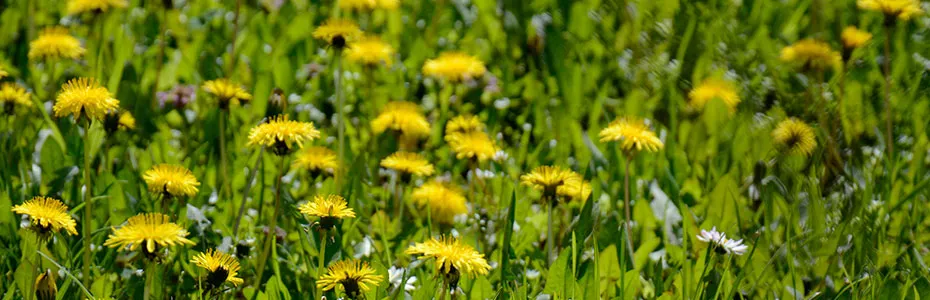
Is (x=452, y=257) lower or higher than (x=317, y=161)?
higher

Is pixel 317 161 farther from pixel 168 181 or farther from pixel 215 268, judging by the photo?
pixel 215 268

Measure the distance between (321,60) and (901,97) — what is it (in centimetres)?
163

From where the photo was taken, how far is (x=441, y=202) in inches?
77.5

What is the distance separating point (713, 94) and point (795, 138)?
1.54 feet

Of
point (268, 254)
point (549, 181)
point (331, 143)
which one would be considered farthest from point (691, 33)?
point (268, 254)

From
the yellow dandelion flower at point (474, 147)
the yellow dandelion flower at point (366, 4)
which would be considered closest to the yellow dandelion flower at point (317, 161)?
the yellow dandelion flower at point (474, 147)

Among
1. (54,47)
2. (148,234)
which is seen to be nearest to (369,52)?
(54,47)

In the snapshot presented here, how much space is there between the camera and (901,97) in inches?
106

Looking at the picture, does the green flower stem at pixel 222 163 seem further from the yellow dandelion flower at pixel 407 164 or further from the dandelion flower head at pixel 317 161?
the yellow dandelion flower at pixel 407 164

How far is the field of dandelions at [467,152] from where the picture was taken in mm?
1685

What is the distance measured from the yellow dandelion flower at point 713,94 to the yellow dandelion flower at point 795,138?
0.36 meters

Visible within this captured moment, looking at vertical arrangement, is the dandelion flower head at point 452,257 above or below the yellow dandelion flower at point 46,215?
below

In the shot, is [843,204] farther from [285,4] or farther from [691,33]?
[285,4]

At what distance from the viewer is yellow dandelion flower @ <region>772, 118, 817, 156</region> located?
7.13 feet
